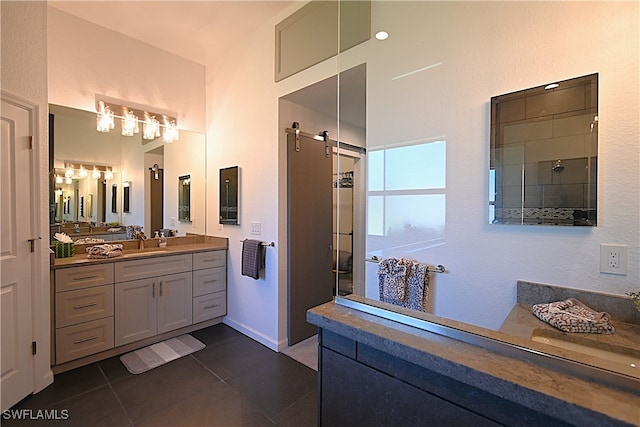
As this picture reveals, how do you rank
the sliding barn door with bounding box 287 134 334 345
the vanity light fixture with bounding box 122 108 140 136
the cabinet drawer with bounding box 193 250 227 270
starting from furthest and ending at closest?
the cabinet drawer with bounding box 193 250 227 270 → the vanity light fixture with bounding box 122 108 140 136 → the sliding barn door with bounding box 287 134 334 345

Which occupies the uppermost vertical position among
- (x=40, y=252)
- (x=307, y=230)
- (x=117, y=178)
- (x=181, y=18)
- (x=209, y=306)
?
(x=181, y=18)

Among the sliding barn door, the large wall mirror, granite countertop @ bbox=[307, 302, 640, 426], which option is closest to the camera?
granite countertop @ bbox=[307, 302, 640, 426]

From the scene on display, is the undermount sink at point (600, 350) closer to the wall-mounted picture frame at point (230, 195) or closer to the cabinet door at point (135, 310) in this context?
the wall-mounted picture frame at point (230, 195)

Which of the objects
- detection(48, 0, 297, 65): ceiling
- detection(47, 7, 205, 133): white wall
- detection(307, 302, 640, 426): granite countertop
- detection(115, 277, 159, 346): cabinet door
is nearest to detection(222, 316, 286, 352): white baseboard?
detection(115, 277, 159, 346): cabinet door

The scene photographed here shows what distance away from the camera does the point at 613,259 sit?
119cm

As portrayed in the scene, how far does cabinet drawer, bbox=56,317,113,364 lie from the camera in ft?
7.47

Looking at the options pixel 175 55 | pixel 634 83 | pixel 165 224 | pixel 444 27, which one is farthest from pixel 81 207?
pixel 634 83

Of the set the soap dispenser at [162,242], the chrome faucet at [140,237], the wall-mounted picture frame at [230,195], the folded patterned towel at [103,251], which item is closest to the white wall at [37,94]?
the folded patterned towel at [103,251]

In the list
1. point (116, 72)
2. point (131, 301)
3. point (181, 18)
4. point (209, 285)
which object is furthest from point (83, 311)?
point (181, 18)

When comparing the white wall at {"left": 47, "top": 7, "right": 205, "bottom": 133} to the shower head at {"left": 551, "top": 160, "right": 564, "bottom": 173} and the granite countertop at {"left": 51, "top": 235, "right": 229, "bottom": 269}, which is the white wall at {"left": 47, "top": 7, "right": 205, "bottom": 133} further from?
the shower head at {"left": 551, "top": 160, "right": 564, "bottom": 173}

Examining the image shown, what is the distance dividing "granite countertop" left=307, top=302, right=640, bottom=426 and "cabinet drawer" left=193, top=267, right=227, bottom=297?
8.32 ft

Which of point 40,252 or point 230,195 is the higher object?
point 230,195

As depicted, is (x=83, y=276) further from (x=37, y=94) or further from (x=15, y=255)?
(x=37, y=94)

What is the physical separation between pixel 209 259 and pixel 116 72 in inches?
84.2
